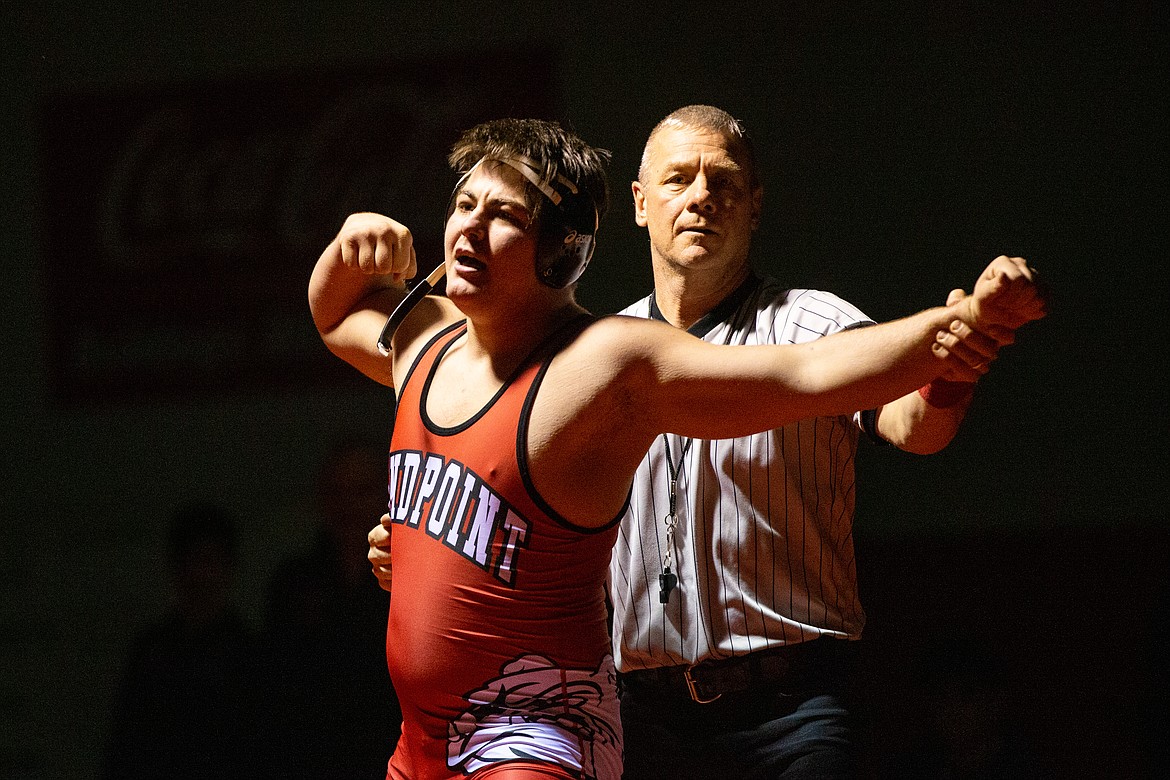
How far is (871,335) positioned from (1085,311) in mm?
3054

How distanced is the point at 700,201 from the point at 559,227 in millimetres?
544

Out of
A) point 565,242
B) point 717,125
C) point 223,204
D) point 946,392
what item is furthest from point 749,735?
point 223,204

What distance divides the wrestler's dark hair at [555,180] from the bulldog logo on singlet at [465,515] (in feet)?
1.03

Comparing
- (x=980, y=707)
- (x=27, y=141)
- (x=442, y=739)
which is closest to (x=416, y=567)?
(x=442, y=739)

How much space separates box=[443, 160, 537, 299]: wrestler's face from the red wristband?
1.93ft

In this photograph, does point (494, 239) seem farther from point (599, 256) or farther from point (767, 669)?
point (599, 256)

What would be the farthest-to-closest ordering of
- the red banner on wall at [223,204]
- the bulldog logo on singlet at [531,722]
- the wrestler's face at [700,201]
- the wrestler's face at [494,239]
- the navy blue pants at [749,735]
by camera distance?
the red banner on wall at [223,204] → the wrestler's face at [700,201] → the navy blue pants at [749,735] → the wrestler's face at [494,239] → the bulldog logo on singlet at [531,722]

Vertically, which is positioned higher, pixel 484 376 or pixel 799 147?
pixel 799 147

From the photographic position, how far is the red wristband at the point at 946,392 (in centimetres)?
181

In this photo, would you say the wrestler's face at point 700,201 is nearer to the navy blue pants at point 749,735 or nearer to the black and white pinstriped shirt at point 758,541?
the black and white pinstriped shirt at point 758,541

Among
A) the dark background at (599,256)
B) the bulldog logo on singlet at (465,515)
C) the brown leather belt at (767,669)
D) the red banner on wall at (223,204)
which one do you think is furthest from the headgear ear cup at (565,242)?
the red banner on wall at (223,204)

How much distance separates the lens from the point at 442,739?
5.75ft

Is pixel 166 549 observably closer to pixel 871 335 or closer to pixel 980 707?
pixel 980 707

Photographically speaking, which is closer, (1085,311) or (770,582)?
(770,582)
